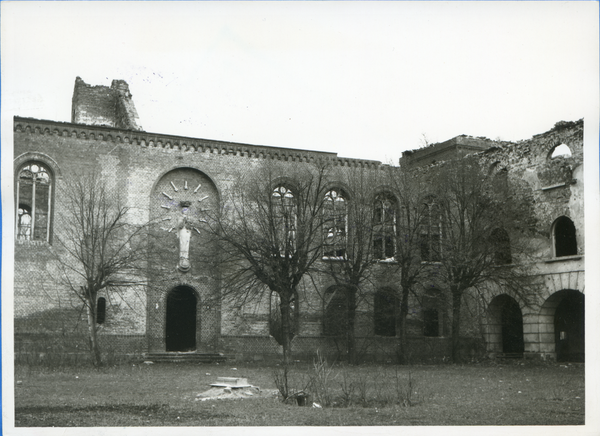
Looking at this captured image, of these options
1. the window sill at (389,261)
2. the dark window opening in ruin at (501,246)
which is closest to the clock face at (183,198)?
the window sill at (389,261)

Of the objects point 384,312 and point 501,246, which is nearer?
point 501,246

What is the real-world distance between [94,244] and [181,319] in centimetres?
597

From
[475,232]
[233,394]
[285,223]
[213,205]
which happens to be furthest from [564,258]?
[233,394]

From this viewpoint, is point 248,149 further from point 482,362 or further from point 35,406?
point 35,406

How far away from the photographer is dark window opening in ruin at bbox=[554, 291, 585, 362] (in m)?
28.6

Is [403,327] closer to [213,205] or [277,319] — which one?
[277,319]

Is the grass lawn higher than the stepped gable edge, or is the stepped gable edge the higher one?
the stepped gable edge

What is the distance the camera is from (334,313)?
30969 mm

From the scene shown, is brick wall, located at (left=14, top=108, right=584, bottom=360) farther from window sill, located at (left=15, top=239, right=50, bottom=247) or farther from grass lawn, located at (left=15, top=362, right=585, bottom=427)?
grass lawn, located at (left=15, top=362, right=585, bottom=427)

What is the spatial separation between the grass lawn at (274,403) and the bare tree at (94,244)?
16.3ft

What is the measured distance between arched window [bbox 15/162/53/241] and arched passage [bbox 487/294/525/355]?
19.1 m

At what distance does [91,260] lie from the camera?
26.0 m

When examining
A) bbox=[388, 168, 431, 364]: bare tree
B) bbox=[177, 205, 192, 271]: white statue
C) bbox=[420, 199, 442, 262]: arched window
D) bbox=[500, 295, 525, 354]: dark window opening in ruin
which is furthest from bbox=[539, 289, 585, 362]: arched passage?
bbox=[177, 205, 192, 271]: white statue
